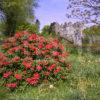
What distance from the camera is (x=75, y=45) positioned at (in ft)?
79.2

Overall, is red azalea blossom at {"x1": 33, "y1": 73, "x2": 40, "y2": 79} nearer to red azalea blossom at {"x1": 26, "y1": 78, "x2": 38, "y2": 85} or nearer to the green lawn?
red azalea blossom at {"x1": 26, "y1": 78, "x2": 38, "y2": 85}

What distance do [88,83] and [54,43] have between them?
2.36m

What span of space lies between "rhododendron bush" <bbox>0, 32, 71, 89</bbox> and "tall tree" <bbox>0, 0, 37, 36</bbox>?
32.8 metres

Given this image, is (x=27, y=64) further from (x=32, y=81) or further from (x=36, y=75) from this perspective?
(x=32, y=81)

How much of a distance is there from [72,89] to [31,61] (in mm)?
2023

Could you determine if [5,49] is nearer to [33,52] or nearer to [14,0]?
[33,52]

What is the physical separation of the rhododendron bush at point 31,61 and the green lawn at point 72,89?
1.02 ft

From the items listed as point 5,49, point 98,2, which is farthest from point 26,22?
point 5,49

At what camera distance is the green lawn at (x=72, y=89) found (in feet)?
31.4

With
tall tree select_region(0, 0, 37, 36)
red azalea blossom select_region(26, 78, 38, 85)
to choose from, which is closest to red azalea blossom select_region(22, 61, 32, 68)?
red azalea blossom select_region(26, 78, 38, 85)

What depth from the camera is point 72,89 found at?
1084cm

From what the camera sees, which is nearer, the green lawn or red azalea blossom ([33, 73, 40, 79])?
the green lawn

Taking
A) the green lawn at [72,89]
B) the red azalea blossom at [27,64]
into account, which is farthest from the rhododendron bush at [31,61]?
the green lawn at [72,89]

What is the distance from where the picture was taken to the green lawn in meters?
9.58
